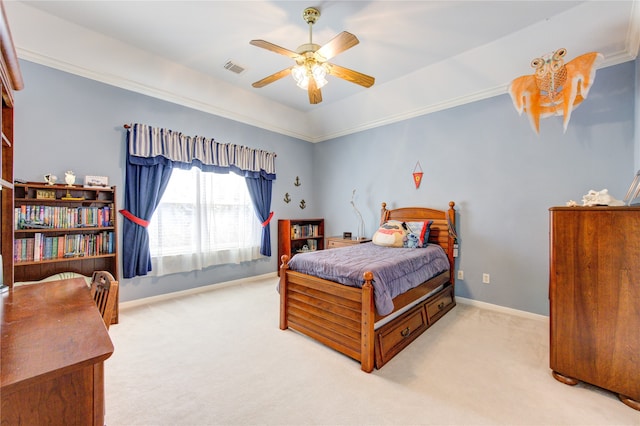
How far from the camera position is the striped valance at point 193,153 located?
130 inches

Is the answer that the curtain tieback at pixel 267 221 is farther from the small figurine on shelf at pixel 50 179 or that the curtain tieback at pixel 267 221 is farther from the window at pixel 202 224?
the small figurine on shelf at pixel 50 179

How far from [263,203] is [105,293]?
10.5ft

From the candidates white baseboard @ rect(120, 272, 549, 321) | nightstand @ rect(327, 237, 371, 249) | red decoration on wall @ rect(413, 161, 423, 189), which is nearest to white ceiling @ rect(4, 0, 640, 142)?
red decoration on wall @ rect(413, 161, 423, 189)

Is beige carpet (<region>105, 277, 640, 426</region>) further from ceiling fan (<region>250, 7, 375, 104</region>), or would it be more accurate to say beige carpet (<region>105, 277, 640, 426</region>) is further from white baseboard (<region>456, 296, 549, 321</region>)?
ceiling fan (<region>250, 7, 375, 104</region>)

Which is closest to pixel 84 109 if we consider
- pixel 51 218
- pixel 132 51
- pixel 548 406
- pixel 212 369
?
pixel 132 51

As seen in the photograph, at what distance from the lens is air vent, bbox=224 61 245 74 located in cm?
334

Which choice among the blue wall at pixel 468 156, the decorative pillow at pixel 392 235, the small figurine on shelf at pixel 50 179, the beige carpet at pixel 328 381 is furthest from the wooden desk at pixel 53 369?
the decorative pillow at pixel 392 235

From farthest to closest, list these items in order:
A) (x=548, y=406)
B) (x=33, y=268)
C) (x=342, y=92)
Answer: (x=342, y=92), (x=33, y=268), (x=548, y=406)

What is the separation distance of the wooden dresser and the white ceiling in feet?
6.19

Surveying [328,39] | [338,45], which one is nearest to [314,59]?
[338,45]

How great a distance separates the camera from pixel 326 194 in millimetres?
5273

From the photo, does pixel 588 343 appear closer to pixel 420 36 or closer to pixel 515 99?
pixel 515 99

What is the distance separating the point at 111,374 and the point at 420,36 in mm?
3982

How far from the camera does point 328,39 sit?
2.85m
